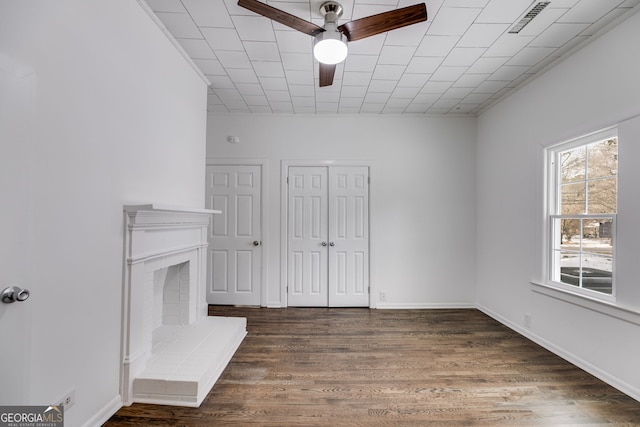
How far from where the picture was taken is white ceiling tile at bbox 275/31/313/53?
2321mm

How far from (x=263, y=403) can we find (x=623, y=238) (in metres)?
2.90

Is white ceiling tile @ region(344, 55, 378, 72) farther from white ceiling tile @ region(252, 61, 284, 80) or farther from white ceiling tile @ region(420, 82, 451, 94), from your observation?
white ceiling tile @ region(420, 82, 451, 94)

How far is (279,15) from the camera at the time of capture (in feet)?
5.79

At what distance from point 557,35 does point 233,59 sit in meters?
2.80

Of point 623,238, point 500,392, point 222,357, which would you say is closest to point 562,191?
point 623,238

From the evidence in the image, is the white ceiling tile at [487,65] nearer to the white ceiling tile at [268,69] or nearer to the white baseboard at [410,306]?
the white ceiling tile at [268,69]

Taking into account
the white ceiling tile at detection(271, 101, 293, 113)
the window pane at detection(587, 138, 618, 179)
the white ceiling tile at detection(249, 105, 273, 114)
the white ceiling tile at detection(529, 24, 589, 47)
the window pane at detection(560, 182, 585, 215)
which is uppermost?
the white ceiling tile at detection(529, 24, 589, 47)

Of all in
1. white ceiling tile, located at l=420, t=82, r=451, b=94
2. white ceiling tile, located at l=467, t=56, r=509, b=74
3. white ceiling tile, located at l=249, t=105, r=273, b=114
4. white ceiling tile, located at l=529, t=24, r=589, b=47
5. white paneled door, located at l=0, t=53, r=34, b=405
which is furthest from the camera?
white ceiling tile, located at l=249, t=105, r=273, b=114

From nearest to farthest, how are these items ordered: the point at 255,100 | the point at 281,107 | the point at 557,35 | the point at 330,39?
the point at 330,39, the point at 557,35, the point at 255,100, the point at 281,107

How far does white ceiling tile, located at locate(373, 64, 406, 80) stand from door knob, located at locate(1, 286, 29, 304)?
3033 millimetres

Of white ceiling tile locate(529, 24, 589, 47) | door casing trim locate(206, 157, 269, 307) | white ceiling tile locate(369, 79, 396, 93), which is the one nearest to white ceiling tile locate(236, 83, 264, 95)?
door casing trim locate(206, 157, 269, 307)

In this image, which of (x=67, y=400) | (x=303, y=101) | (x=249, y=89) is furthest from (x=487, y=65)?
(x=67, y=400)

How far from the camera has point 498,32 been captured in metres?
2.30

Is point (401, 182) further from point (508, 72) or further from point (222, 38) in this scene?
point (222, 38)
